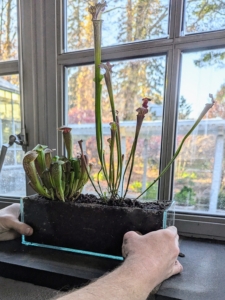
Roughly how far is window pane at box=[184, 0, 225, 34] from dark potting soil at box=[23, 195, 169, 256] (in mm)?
536

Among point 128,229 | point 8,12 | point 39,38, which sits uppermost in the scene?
point 8,12

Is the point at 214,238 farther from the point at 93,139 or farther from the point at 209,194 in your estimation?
the point at 93,139

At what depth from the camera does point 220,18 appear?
2.04 ft

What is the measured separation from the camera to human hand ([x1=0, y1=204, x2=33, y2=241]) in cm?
58

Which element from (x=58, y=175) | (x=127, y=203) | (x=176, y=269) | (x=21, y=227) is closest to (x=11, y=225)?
(x=21, y=227)

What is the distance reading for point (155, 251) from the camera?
17.5 inches

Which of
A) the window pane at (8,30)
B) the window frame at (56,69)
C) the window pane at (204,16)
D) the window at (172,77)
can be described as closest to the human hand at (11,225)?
the window frame at (56,69)

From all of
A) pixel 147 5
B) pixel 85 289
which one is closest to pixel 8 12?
pixel 147 5

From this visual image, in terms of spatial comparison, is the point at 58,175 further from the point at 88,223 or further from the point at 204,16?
the point at 204,16

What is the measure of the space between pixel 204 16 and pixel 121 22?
0.86 ft

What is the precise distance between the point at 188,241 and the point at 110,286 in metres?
0.38

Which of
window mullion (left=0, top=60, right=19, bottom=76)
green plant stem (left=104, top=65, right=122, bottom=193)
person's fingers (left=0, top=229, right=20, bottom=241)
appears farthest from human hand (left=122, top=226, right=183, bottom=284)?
window mullion (left=0, top=60, right=19, bottom=76)

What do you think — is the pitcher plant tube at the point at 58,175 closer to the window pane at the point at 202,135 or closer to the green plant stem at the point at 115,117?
the green plant stem at the point at 115,117

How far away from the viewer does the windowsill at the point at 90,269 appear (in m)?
0.46
